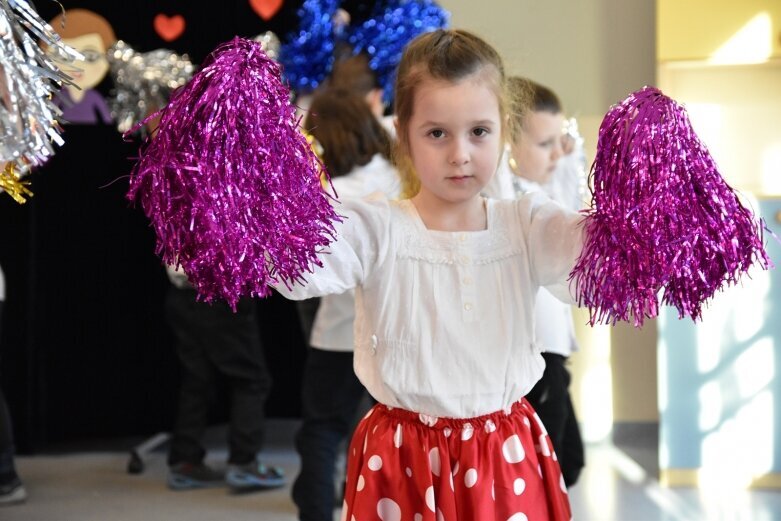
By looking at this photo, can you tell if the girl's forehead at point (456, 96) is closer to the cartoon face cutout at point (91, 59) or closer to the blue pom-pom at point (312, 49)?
the blue pom-pom at point (312, 49)

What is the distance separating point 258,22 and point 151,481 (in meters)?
1.57

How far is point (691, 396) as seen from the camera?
3.26m

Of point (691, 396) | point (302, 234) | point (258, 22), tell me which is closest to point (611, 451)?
point (691, 396)

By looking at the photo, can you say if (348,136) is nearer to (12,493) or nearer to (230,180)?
(230,180)

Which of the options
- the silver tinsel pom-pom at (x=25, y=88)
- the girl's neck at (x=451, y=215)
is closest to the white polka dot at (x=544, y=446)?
the girl's neck at (x=451, y=215)

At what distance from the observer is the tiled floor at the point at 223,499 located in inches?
118

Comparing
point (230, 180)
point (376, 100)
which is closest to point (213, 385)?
point (376, 100)

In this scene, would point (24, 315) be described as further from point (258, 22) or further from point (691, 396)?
point (691, 396)

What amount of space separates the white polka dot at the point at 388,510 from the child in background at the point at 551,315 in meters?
0.73

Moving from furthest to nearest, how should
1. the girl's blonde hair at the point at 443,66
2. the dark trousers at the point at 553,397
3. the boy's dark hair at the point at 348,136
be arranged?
1. the boy's dark hair at the point at 348,136
2. the dark trousers at the point at 553,397
3. the girl's blonde hair at the point at 443,66

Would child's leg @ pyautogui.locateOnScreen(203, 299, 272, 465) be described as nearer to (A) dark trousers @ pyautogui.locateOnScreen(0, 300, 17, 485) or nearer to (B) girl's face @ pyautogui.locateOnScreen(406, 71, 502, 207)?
(A) dark trousers @ pyautogui.locateOnScreen(0, 300, 17, 485)

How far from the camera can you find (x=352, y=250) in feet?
4.98

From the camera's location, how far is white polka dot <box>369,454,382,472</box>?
5.11ft

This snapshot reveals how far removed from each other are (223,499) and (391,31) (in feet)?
4.90
